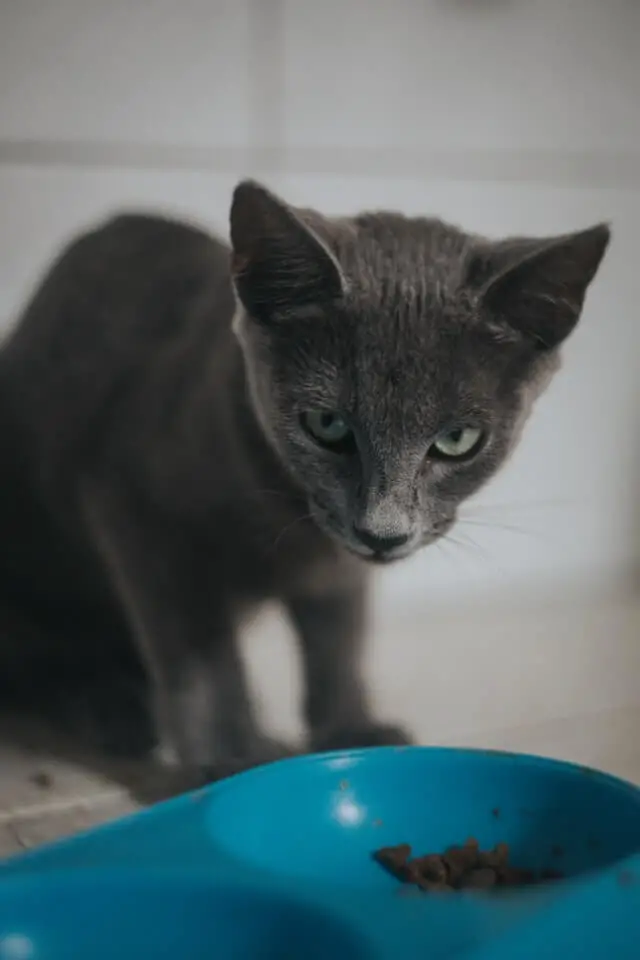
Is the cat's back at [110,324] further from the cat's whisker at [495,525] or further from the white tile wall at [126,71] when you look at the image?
the cat's whisker at [495,525]

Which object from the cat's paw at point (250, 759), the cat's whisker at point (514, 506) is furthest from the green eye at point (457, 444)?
the cat's paw at point (250, 759)

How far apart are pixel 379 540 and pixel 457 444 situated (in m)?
0.11

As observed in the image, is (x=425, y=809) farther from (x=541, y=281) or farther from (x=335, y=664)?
(x=541, y=281)

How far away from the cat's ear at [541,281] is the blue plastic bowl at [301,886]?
1.18 ft

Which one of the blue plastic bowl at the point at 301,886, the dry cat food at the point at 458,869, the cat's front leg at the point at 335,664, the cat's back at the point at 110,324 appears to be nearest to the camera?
the blue plastic bowl at the point at 301,886

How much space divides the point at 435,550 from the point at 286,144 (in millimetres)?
389

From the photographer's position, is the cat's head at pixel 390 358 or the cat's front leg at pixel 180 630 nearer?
the cat's head at pixel 390 358

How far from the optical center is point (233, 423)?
1.00 metres

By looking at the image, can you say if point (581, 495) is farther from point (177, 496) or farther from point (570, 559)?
point (177, 496)

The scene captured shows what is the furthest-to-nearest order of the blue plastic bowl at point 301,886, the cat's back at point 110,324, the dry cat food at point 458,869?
the cat's back at point 110,324
the dry cat food at point 458,869
the blue plastic bowl at point 301,886

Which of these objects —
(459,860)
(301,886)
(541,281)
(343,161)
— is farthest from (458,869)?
(343,161)

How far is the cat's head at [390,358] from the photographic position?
899 millimetres

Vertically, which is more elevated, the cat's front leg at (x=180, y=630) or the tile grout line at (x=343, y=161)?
the tile grout line at (x=343, y=161)

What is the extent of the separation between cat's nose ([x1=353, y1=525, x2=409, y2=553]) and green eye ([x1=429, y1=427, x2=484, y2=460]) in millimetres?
81
